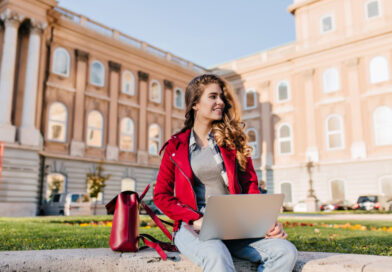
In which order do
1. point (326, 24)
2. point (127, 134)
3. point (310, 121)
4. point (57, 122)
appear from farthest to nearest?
point (326, 24), point (310, 121), point (127, 134), point (57, 122)

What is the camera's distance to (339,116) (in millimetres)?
26938

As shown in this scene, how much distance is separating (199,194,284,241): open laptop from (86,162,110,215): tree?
20.5 metres

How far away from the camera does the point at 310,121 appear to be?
91.9 feet

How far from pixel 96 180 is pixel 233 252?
20.5 m

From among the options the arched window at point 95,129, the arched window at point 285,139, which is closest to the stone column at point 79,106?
the arched window at point 95,129

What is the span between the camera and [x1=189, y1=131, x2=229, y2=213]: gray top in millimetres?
2951

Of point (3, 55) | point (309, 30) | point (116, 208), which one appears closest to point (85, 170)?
point (3, 55)

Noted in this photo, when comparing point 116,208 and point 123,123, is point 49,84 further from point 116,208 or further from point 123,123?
point 116,208

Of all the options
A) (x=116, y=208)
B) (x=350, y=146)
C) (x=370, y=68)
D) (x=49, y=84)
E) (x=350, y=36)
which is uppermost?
(x=350, y=36)

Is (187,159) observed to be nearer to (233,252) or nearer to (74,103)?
(233,252)

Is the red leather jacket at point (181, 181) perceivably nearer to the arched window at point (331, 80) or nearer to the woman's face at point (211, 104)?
the woman's face at point (211, 104)

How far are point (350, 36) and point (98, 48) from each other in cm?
1777

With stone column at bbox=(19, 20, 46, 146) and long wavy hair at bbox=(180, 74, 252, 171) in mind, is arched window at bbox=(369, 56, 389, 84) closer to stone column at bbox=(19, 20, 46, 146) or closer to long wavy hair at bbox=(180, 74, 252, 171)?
stone column at bbox=(19, 20, 46, 146)

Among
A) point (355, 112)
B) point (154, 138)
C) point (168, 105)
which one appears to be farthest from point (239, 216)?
point (168, 105)
